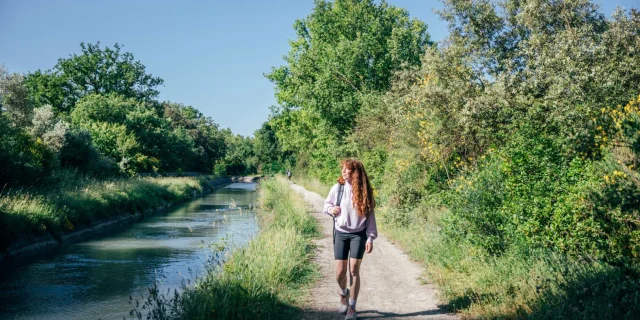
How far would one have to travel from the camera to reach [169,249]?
16.5 meters

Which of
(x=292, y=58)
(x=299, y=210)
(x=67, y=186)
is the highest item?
(x=292, y=58)

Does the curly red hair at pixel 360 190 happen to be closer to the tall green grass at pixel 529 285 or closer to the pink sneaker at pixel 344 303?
the pink sneaker at pixel 344 303

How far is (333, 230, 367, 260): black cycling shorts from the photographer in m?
6.31

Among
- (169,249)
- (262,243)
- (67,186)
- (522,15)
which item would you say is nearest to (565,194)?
(262,243)

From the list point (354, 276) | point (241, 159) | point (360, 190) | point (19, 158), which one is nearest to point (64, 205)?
point (19, 158)

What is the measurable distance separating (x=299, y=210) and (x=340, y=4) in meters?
19.2

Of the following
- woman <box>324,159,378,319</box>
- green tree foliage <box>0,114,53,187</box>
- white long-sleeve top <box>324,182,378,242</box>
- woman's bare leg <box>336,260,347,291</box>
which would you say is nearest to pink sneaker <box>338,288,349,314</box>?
woman <box>324,159,378,319</box>

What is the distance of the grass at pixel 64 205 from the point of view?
1520 cm

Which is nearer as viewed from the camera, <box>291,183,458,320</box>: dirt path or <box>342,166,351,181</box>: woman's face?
<box>342,166,351,181</box>: woman's face

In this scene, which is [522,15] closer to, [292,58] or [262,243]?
[262,243]

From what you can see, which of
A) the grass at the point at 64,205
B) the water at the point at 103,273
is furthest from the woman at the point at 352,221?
the grass at the point at 64,205

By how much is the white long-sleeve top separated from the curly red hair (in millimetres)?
71

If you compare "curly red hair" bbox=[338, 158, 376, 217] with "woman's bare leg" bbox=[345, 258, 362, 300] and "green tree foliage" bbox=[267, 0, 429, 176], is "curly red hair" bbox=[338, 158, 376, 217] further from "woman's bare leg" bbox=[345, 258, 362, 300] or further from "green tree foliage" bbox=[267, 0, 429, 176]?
"green tree foliage" bbox=[267, 0, 429, 176]

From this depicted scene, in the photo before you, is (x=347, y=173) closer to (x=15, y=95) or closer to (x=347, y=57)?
(x=347, y=57)
